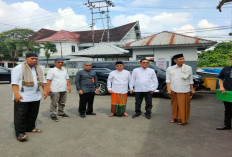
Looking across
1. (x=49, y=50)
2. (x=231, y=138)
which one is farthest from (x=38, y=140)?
(x=49, y=50)

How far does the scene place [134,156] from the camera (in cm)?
320

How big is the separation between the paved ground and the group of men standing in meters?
0.31

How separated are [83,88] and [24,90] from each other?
1959mm

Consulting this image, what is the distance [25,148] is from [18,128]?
562 mm

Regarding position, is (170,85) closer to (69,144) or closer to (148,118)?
(148,118)

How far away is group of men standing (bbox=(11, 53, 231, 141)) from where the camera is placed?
3900 millimetres

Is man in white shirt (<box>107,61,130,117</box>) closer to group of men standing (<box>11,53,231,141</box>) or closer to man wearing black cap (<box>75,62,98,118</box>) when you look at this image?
group of men standing (<box>11,53,231,141</box>)

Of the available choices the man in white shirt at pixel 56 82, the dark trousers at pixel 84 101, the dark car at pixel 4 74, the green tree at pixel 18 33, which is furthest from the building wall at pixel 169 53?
the green tree at pixel 18 33

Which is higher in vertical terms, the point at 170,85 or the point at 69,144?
the point at 170,85

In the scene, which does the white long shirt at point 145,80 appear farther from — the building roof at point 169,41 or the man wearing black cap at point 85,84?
the building roof at point 169,41

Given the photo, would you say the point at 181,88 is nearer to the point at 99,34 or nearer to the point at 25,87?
the point at 25,87

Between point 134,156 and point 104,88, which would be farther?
point 104,88

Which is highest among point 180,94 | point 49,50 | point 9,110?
point 49,50

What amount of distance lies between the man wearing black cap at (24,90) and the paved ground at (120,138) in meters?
0.40
